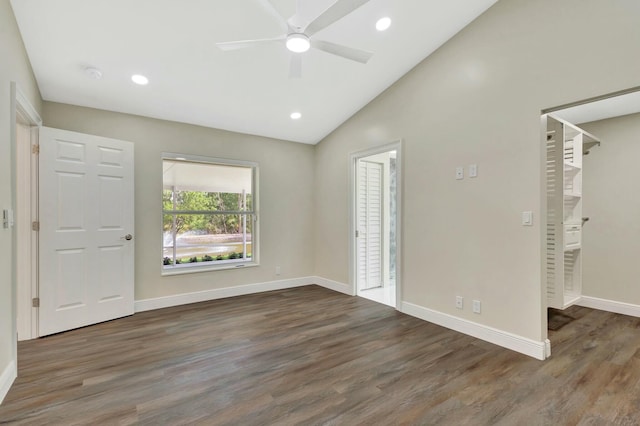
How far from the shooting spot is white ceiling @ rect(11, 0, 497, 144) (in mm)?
2584

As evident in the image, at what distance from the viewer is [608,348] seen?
2.86 meters

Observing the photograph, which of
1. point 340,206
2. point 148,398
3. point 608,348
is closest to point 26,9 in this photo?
point 148,398

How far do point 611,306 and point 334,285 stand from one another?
3.58m

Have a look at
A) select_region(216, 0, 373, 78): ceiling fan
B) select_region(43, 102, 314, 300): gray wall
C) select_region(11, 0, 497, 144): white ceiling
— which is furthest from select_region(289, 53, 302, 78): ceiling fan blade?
select_region(43, 102, 314, 300): gray wall

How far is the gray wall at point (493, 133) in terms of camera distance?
2432 mm

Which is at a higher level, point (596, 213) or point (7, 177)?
point (7, 177)

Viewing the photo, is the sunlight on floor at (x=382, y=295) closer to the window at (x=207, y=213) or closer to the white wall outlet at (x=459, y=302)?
the white wall outlet at (x=459, y=302)

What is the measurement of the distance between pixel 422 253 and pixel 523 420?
1.92m

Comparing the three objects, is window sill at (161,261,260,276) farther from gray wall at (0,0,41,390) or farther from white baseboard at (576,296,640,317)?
white baseboard at (576,296,640,317)

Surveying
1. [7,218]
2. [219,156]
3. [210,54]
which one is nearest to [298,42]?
[210,54]

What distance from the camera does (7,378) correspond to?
2164mm

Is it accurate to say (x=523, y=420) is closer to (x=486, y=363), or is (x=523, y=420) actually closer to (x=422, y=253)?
(x=486, y=363)

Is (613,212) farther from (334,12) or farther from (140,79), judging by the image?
(140,79)

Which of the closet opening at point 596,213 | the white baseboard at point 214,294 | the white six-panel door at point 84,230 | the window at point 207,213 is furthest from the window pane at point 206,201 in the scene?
the closet opening at point 596,213
